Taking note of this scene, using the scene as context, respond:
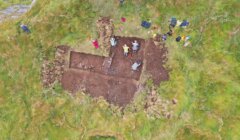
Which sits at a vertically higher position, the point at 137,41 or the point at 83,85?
the point at 137,41

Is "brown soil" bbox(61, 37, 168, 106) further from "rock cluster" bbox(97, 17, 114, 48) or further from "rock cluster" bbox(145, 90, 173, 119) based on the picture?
"rock cluster" bbox(145, 90, 173, 119)

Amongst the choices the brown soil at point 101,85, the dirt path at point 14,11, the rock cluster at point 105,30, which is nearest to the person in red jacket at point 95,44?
the rock cluster at point 105,30

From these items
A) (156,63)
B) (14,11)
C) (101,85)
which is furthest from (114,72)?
(14,11)

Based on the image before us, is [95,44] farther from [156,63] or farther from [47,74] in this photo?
[156,63]

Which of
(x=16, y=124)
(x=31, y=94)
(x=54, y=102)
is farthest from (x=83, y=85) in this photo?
(x=16, y=124)

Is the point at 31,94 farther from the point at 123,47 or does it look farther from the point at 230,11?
the point at 230,11

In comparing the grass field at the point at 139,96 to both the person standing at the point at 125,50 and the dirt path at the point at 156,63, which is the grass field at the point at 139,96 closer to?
the dirt path at the point at 156,63

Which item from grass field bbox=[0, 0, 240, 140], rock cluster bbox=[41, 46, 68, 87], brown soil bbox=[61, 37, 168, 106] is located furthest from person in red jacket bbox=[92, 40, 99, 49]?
rock cluster bbox=[41, 46, 68, 87]
